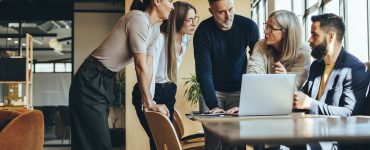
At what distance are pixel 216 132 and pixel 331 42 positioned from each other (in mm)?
1781

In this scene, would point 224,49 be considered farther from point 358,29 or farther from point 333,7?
point 333,7

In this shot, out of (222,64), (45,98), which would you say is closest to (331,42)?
(222,64)

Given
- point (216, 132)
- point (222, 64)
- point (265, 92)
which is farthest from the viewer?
point (222, 64)

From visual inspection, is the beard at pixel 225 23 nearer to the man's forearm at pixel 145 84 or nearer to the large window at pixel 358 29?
the man's forearm at pixel 145 84

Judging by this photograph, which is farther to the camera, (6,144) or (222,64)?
(222,64)

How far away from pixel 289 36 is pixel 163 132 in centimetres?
114

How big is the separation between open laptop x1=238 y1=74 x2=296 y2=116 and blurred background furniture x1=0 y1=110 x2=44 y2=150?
1203 millimetres

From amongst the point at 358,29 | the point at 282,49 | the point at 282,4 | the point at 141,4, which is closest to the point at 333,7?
the point at 358,29

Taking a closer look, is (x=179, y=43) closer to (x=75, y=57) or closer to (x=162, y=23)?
(x=162, y=23)

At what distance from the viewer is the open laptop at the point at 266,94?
223 cm

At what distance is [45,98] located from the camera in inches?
446

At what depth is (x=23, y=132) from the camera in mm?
2641

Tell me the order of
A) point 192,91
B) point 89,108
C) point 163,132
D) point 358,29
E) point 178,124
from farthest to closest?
point 192,91 → point 358,29 → point 178,124 → point 89,108 → point 163,132

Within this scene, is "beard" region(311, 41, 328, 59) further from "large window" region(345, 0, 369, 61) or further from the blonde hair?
"large window" region(345, 0, 369, 61)
